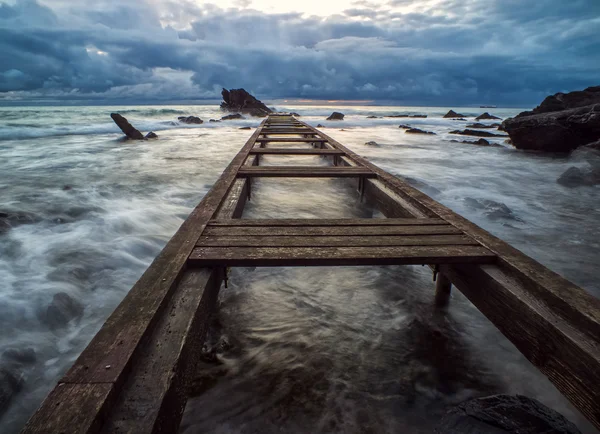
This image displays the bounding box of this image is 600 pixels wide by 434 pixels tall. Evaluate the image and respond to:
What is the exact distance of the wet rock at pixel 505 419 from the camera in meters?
1.42

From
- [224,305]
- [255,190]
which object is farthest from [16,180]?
[224,305]

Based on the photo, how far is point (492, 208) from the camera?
19.4 feet

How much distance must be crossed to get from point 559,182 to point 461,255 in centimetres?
780

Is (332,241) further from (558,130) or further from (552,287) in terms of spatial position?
(558,130)

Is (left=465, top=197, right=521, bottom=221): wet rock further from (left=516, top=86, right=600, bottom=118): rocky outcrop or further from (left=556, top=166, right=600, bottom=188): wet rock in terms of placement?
(left=516, top=86, right=600, bottom=118): rocky outcrop

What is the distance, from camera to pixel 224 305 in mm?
2879

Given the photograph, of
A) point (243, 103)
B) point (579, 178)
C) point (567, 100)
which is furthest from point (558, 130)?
point (243, 103)

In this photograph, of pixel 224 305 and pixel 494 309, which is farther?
pixel 224 305

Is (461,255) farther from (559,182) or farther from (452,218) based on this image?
(559,182)

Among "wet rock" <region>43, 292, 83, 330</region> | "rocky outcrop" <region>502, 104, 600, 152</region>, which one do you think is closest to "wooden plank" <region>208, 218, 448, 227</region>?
"wet rock" <region>43, 292, 83, 330</region>

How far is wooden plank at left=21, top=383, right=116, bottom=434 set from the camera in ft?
3.17

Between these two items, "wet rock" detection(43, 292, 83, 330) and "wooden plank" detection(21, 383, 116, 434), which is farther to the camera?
"wet rock" detection(43, 292, 83, 330)

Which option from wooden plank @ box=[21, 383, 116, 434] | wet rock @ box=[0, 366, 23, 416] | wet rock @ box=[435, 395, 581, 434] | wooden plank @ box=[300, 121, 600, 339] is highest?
wooden plank @ box=[300, 121, 600, 339]

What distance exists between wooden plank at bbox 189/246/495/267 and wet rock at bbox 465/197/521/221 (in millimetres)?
3943
